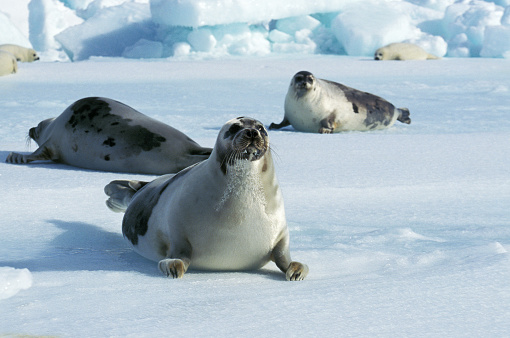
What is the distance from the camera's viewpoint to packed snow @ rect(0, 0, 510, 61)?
49.9 ft

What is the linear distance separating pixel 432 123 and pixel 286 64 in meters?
5.44

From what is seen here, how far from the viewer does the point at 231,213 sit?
2.10 metres

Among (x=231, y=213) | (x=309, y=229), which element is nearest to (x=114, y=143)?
(x=309, y=229)

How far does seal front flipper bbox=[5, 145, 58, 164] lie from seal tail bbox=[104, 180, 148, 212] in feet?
4.84

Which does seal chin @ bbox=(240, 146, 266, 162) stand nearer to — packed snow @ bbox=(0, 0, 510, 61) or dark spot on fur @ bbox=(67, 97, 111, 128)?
dark spot on fur @ bbox=(67, 97, 111, 128)

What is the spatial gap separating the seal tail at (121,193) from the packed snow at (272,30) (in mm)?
12066

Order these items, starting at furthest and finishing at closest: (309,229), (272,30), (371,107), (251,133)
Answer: (272,30) → (371,107) → (309,229) → (251,133)

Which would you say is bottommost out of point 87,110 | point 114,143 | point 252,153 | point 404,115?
point 404,115

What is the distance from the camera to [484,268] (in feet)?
6.51

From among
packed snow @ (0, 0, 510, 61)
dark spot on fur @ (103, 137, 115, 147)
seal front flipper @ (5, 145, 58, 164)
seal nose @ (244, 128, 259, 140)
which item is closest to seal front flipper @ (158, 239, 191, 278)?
seal nose @ (244, 128, 259, 140)

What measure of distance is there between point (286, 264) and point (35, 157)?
2.46m

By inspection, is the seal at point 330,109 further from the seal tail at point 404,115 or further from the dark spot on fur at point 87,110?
the dark spot on fur at point 87,110

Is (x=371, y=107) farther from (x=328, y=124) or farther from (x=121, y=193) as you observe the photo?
(x=121, y=193)

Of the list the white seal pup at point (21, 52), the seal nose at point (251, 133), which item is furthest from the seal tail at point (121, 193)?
the white seal pup at point (21, 52)
